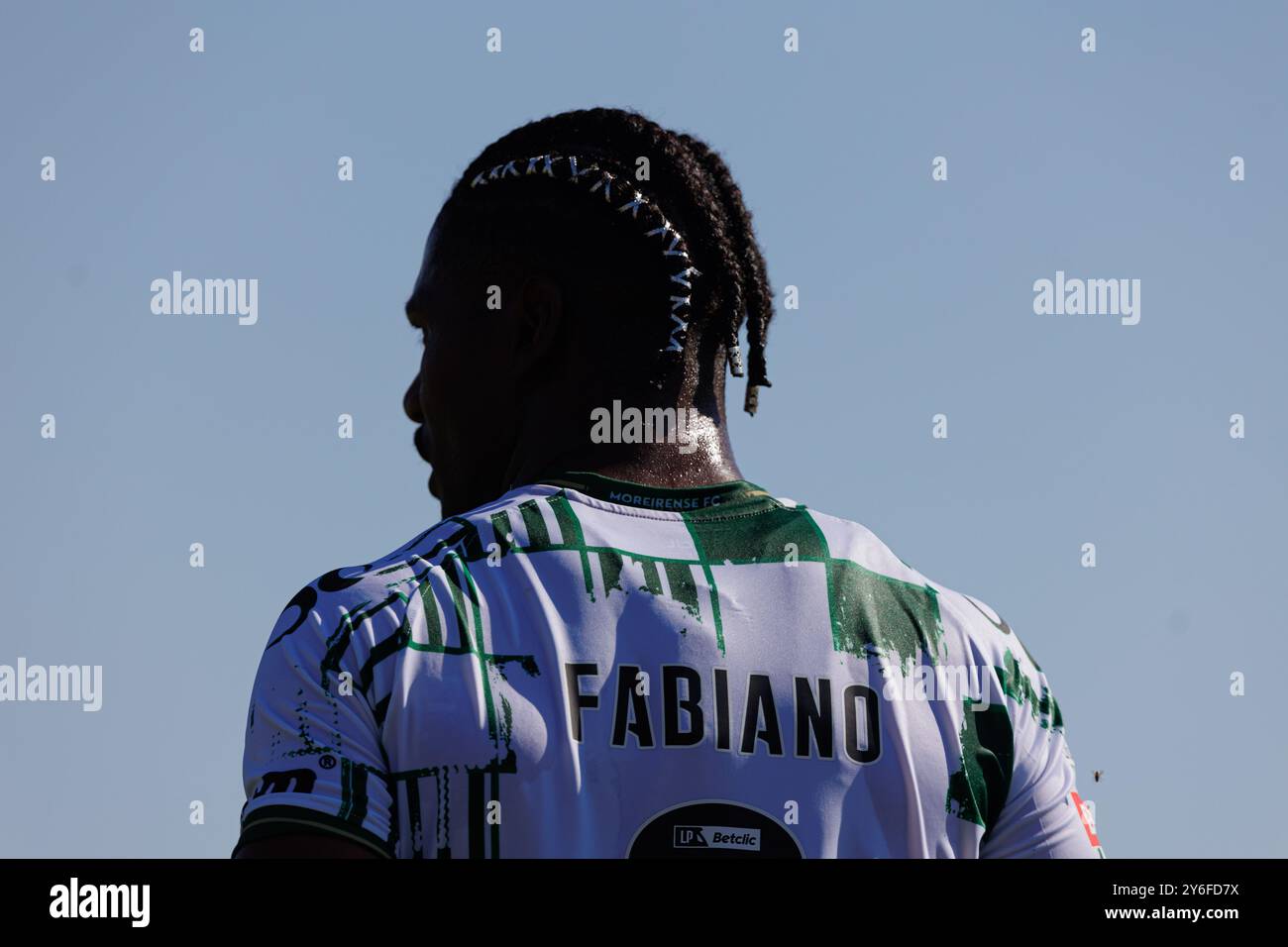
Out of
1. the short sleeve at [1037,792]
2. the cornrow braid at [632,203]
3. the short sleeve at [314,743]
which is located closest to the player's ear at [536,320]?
the cornrow braid at [632,203]

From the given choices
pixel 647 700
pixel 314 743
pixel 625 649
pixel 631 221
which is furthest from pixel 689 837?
pixel 631 221

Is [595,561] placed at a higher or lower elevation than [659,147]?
lower

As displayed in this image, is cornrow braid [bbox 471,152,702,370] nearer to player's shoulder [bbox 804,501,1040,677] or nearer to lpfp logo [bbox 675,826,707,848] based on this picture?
player's shoulder [bbox 804,501,1040,677]

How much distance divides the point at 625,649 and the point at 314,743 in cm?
80

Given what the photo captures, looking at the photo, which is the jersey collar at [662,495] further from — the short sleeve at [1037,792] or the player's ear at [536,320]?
the short sleeve at [1037,792]

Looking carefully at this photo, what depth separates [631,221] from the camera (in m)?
5.28

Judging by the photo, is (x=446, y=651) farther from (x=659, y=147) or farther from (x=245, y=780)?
(x=659, y=147)

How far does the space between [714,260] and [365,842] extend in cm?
229

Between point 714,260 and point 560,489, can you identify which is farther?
point 714,260

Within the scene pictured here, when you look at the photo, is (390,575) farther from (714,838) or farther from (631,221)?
(631,221)

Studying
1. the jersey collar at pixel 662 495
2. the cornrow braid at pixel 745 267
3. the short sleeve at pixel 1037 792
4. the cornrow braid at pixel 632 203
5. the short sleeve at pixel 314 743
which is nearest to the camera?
the short sleeve at pixel 314 743

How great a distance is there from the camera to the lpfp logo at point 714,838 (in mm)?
4102

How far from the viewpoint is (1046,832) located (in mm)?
4574
